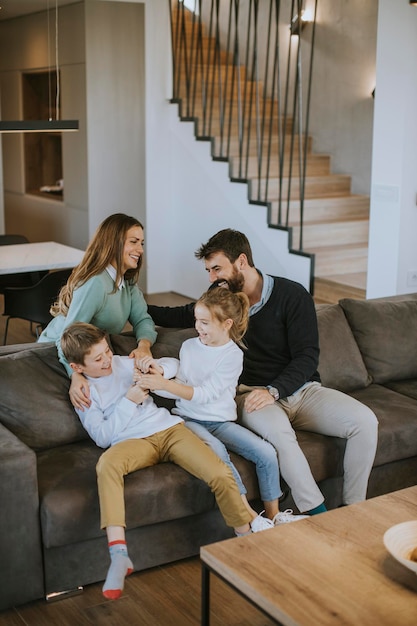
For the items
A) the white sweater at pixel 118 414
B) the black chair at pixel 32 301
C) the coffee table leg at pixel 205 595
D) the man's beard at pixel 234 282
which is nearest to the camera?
the coffee table leg at pixel 205 595

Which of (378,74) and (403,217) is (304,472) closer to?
(403,217)

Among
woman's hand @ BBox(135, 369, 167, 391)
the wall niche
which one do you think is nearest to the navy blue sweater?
woman's hand @ BBox(135, 369, 167, 391)

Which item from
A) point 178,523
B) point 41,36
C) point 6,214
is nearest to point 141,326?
point 178,523

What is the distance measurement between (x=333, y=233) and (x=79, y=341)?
4.41 metres

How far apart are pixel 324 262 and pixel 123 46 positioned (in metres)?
2.83

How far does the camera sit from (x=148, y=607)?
283cm

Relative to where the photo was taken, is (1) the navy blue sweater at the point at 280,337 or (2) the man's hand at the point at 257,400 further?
(1) the navy blue sweater at the point at 280,337

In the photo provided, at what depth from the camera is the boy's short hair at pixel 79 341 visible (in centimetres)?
303

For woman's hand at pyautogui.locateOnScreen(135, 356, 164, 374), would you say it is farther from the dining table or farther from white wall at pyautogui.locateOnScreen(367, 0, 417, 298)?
white wall at pyautogui.locateOnScreen(367, 0, 417, 298)

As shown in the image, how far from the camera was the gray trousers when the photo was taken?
312cm

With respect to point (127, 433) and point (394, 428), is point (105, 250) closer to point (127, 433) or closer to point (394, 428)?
point (127, 433)

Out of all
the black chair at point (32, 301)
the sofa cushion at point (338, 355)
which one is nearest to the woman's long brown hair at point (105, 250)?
the sofa cushion at point (338, 355)

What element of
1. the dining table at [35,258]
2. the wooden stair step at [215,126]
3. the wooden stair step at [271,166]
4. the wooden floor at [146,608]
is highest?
the wooden stair step at [215,126]

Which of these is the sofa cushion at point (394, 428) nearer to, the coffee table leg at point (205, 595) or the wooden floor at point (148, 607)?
the wooden floor at point (148, 607)
